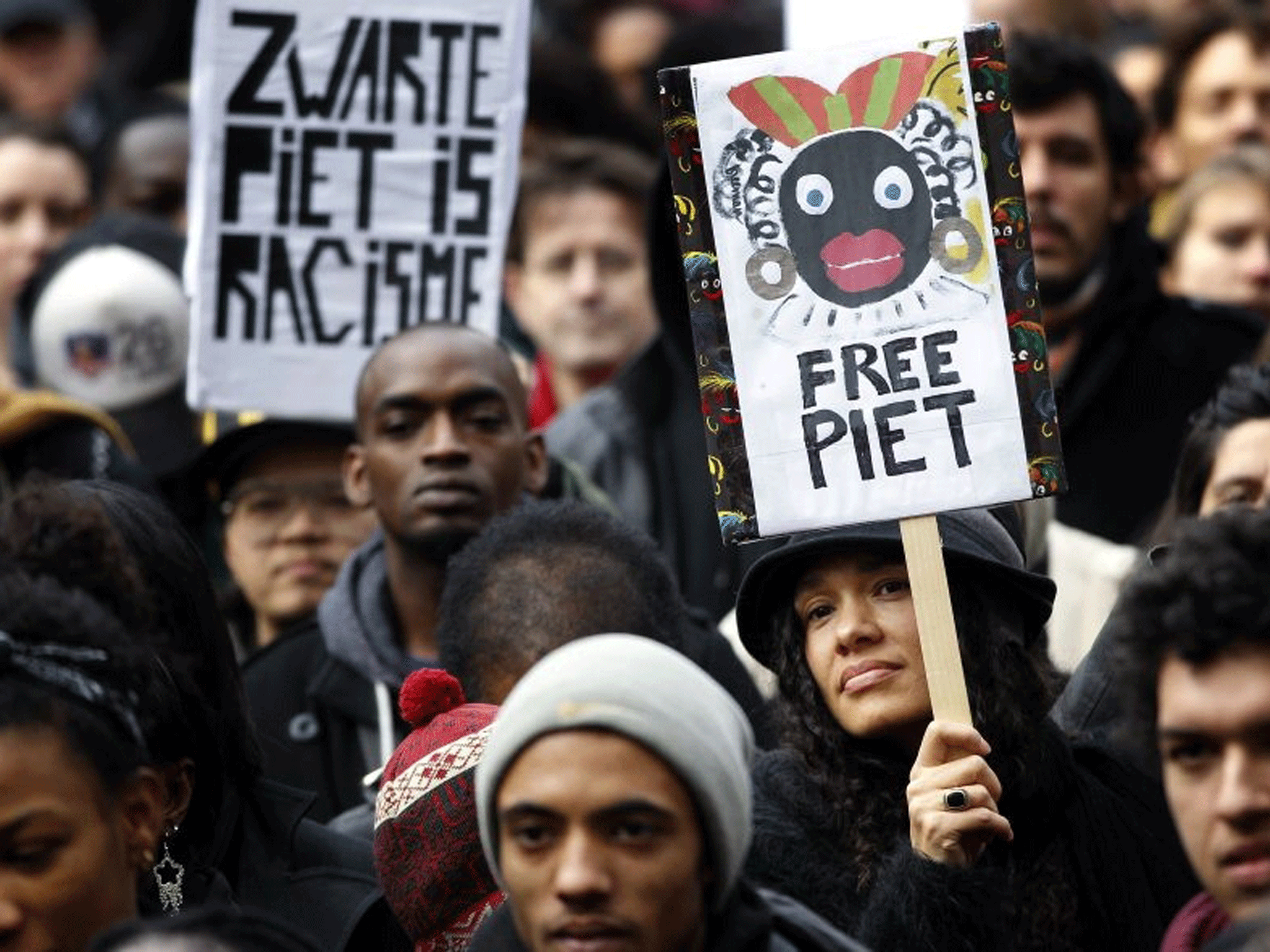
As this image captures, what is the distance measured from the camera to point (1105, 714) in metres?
6.19

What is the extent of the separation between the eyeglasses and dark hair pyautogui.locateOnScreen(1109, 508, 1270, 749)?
3878mm

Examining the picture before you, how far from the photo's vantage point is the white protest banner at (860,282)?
5.70 m

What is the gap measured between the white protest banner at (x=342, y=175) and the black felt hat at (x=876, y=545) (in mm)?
2691

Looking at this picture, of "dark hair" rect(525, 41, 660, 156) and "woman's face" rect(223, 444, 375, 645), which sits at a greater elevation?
"dark hair" rect(525, 41, 660, 156)

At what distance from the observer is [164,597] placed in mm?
5719

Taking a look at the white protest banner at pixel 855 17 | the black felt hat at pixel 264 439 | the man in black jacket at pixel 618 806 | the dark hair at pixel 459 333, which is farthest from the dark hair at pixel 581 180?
the man in black jacket at pixel 618 806

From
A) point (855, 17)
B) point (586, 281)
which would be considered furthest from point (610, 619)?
point (586, 281)

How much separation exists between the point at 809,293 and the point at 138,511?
117cm

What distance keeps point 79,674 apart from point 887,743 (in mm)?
1482

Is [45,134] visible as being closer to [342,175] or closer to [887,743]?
[342,175]

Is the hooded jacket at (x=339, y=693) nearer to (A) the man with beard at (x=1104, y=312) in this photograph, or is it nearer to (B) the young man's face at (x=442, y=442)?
(B) the young man's face at (x=442, y=442)

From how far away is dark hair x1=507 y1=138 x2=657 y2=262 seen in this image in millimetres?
10398

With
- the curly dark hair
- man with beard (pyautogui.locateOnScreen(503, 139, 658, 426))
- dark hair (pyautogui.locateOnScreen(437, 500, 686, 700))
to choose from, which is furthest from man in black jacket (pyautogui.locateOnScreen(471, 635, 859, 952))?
man with beard (pyautogui.locateOnScreen(503, 139, 658, 426))

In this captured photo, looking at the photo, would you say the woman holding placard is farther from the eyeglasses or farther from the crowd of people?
the eyeglasses
